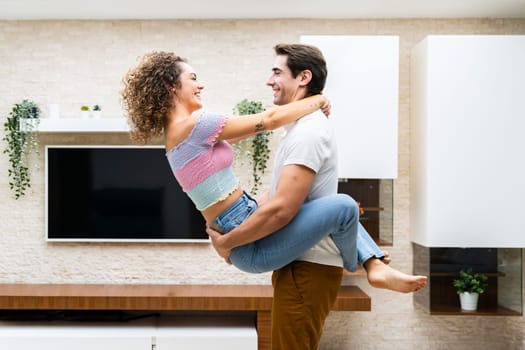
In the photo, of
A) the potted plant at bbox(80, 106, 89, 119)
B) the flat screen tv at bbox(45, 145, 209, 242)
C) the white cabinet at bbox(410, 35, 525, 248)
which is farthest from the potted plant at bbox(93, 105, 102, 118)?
the white cabinet at bbox(410, 35, 525, 248)

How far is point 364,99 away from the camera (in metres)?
4.29

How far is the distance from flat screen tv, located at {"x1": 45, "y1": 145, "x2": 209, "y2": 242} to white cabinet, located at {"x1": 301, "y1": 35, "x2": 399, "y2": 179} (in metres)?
1.31

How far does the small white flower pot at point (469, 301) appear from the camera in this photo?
442 cm

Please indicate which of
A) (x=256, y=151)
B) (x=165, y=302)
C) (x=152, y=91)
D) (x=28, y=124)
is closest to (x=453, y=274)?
(x=256, y=151)

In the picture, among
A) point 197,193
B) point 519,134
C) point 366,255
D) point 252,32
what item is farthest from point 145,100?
point 519,134

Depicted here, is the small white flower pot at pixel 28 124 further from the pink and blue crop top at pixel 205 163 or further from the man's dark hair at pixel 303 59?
the man's dark hair at pixel 303 59

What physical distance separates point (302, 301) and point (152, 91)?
2.93 ft

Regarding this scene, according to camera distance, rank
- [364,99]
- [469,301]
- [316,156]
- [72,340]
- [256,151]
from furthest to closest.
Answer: [256,151]
[469,301]
[364,99]
[72,340]
[316,156]

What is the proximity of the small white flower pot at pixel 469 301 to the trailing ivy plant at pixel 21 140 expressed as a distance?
133 inches

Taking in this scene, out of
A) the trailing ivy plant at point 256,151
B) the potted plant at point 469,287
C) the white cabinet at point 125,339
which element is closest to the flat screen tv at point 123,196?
the trailing ivy plant at point 256,151

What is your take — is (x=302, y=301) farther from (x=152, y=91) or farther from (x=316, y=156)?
(x=152, y=91)

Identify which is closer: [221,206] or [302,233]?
[302,233]

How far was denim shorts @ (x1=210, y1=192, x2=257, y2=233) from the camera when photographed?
211 cm

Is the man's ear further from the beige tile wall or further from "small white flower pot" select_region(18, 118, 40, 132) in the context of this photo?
"small white flower pot" select_region(18, 118, 40, 132)
